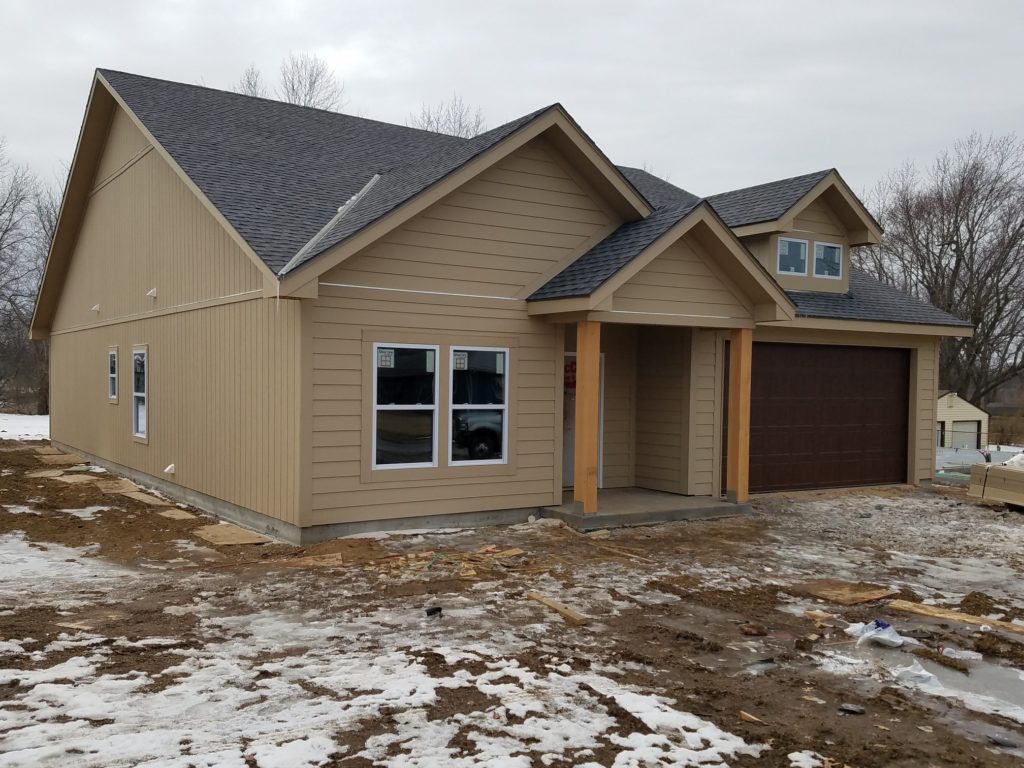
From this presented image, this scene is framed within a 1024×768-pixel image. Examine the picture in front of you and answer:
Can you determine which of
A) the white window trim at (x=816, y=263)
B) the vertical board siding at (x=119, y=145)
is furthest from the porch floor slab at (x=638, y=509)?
the vertical board siding at (x=119, y=145)

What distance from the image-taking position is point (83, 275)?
18.0 metres

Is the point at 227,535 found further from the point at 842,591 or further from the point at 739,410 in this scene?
the point at 739,410

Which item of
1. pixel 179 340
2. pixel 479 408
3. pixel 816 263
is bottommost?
pixel 479 408

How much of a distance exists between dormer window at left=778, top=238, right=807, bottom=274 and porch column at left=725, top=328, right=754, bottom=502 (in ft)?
11.3

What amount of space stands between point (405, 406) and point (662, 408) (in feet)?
15.2

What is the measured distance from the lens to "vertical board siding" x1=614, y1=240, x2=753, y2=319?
35.0ft

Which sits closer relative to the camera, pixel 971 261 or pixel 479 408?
pixel 479 408

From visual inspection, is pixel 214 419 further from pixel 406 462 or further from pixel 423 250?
pixel 423 250

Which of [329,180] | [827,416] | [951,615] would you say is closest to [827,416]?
[827,416]

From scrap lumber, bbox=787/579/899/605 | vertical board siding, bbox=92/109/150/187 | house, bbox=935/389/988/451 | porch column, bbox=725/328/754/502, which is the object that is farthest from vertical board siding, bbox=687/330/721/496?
house, bbox=935/389/988/451

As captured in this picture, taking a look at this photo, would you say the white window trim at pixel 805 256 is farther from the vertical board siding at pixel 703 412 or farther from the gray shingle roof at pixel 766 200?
the vertical board siding at pixel 703 412

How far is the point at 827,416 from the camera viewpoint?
48.0 ft

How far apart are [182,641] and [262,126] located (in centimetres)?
1018

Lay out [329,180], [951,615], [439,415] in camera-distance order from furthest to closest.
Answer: [329,180], [439,415], [951,615]
